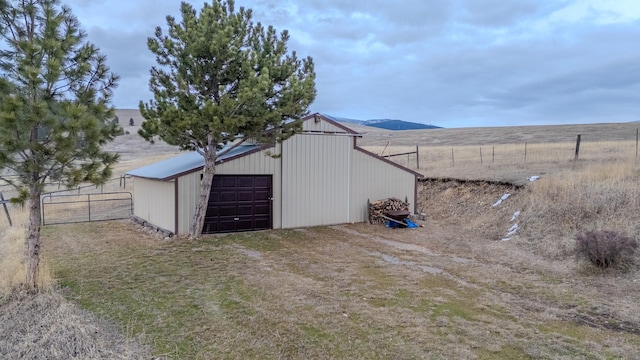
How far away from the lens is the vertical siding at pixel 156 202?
11.3 metres

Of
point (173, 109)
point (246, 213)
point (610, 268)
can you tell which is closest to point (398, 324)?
point (610, 268)

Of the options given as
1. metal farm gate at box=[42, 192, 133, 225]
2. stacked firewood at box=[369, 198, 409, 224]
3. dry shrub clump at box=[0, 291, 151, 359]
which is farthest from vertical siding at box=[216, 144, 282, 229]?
dry shrub clump at box=[0, 291, 151, 359]

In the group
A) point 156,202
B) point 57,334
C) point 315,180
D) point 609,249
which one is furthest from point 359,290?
point 156,202

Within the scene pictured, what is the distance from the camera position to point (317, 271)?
300 inches

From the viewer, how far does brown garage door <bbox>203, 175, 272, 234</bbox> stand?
11531 mm

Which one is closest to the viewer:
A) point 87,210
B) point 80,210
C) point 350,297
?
point 350,297

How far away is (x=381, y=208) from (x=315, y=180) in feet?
8.54

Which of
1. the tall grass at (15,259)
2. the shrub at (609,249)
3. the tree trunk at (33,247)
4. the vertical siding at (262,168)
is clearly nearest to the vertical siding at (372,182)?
the vertical siding at (262,168)

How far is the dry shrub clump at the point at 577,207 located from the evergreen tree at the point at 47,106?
365 inches

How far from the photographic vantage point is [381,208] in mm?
13812

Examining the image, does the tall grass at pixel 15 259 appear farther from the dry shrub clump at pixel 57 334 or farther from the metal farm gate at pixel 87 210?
the metal farm gate at pixel 87 210

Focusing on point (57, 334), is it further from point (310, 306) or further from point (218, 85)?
point (218, 85)

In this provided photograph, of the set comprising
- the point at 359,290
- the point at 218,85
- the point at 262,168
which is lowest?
the point at 359,290

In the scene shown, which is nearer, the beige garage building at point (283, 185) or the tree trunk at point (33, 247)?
the tree trunk at point (33, 247)
